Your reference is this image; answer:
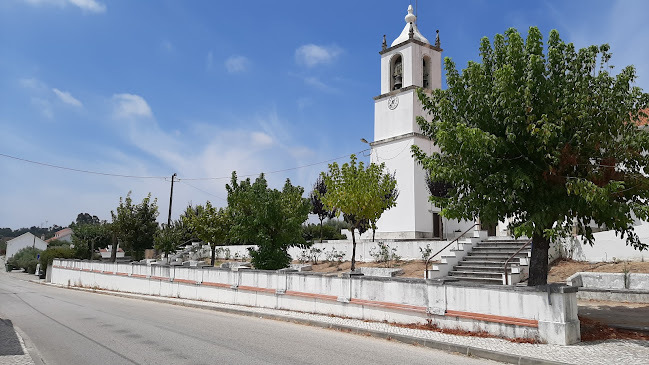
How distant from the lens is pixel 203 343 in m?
9.66

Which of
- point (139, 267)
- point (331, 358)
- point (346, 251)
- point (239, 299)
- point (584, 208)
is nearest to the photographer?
point (331, 358)

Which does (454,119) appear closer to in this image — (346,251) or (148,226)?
(346,251)

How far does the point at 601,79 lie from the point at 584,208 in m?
3.00

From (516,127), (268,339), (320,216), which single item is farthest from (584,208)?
(320,216)

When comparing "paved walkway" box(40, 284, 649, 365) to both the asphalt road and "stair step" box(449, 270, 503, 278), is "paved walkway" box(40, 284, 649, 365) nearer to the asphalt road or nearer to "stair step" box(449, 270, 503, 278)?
the asphalt road

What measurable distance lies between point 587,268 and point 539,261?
785cm

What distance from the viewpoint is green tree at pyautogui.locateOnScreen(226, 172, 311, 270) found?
20.2 m

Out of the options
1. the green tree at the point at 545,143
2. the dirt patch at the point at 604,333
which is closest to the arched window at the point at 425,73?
the green tree at the point at 545,143

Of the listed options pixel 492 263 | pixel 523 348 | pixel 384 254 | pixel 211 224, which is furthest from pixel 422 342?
pixel 211 224

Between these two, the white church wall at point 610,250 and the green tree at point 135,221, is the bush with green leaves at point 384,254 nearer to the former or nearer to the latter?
the white church wall at point 610,250

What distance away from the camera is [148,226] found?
3703cm

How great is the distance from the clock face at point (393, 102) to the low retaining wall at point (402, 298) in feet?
64.1

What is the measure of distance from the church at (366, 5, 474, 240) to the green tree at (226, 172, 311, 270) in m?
12.1

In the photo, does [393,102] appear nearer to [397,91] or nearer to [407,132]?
[397,91]
